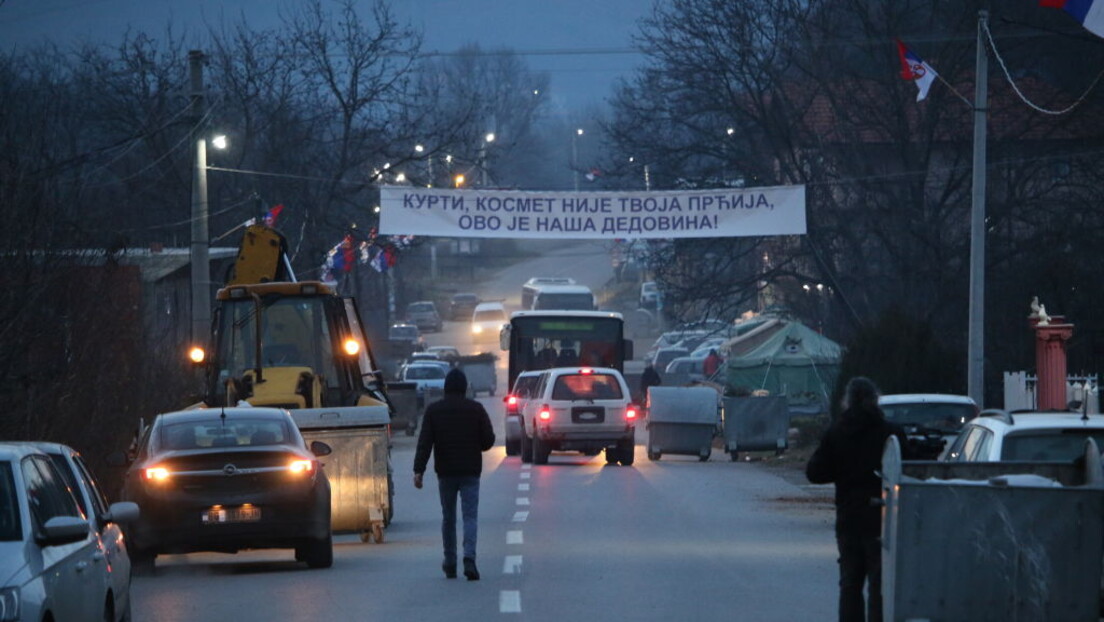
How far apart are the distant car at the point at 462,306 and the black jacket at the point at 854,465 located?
3495 inches

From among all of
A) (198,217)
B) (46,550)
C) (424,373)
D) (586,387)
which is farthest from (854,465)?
(424,373)

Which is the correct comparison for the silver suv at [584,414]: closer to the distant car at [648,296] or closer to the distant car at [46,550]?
the distant car at [46,550]

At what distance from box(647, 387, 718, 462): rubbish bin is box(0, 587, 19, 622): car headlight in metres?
27.0

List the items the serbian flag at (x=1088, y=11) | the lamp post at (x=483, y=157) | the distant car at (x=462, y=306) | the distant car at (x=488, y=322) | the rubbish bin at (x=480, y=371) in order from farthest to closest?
the distant car at (x=462, y=306) < the distant car at (x=488, y=322) < the rubbish bin at (x=480, y=371) < the lamp post at (x=483, y=157) < the serbian flag at (x=1088, y=11)

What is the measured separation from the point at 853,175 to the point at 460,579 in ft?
101

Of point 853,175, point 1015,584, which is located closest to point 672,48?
point 853,175

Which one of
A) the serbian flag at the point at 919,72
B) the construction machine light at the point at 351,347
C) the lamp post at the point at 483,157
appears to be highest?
the lamp post at the point at 483,157

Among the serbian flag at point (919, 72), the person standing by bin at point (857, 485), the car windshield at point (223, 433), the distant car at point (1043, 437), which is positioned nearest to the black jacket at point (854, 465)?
the person standing by bin at point (857, 485)

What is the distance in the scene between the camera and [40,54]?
163 feet

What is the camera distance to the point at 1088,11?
1998 cm

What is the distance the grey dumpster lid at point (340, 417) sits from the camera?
1792cm

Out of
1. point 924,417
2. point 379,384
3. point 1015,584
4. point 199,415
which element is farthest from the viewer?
point 379,384

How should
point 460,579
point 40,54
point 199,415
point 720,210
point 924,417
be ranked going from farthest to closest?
1. point 40,54
2. point 720,210
3. point 924,417
4. point 199,415
5. point 460,579

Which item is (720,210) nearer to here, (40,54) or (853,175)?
(853,175)
